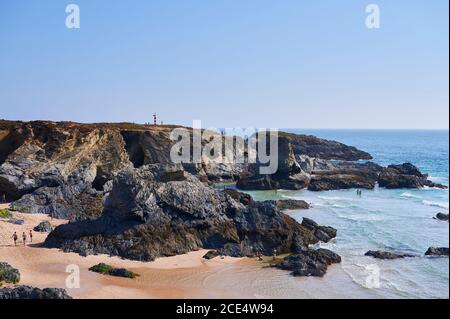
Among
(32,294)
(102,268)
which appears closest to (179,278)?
(102,268)

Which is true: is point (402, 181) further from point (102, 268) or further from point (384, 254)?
point (102, 268)

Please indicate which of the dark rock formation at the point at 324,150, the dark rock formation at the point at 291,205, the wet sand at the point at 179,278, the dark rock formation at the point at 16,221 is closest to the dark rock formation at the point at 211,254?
the wet sand at the point at 179,278

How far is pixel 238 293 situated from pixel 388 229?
1695 cm

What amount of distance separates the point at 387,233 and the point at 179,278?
53.7ft

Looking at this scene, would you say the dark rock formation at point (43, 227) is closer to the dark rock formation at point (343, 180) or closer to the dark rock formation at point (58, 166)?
the dark rock formation at point (58, 166)

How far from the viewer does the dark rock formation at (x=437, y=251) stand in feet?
83.4

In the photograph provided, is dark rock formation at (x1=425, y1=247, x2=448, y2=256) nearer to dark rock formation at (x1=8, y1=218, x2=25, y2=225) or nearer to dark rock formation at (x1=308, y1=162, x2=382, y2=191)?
dark rock formation at (x1=8, y1=218, x2=25, y2=225)

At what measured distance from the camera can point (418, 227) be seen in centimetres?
3322

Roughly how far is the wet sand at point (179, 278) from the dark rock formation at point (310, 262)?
0.42m

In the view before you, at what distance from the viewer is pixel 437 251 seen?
25.7 m

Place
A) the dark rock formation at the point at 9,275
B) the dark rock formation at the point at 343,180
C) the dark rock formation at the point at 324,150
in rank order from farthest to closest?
the dark rock formation at the point at 324,150 → the dark rock formation at the point at 343,180 → the dark rock formation at the point at 9,275

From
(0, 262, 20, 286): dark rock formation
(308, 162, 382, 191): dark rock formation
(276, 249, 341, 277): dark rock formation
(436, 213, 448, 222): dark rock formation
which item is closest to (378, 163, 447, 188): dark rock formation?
(308, 162, 382, 191): dark rock formation

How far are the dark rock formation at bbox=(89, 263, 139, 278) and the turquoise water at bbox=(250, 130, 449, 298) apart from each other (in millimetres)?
10280
